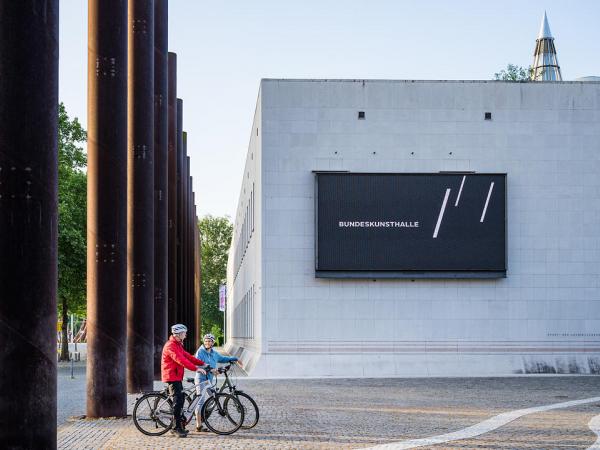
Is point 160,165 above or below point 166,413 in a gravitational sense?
above

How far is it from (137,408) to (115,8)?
7317mm

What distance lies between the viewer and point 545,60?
82250 mm

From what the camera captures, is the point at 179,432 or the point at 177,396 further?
the point at 177,396

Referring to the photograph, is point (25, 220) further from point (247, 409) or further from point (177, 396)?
point (247, 409)

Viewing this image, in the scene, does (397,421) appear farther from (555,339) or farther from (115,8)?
(555,339)

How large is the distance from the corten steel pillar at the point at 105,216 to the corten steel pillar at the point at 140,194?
5.84 m

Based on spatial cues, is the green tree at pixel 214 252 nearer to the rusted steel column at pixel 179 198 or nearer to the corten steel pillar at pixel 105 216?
the rusted steel column at pixel 179 198

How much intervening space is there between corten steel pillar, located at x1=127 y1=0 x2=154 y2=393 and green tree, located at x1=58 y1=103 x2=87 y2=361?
67.8 feet

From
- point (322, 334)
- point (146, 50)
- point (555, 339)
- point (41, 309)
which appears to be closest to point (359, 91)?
point (322, 334)

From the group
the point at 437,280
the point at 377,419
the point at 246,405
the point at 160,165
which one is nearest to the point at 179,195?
the point at 437,280

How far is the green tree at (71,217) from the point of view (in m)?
48.9

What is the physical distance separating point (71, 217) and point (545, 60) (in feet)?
146

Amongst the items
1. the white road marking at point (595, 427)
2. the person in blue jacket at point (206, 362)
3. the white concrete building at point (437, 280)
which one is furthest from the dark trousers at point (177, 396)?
the white concrete building at point (437, 280)

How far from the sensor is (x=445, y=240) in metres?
38.3
